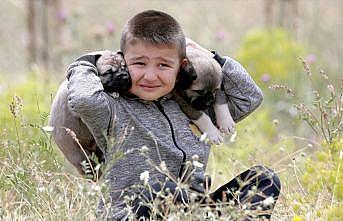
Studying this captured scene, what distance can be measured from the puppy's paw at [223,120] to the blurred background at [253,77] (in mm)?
127

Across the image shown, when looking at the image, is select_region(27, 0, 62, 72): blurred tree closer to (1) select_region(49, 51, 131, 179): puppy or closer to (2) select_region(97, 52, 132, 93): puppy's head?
(1) select_region(49, 51, 131, 179): puppy

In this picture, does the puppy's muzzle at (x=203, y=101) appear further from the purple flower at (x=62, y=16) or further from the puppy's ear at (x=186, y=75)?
the purple flower at (x=62, y=16)

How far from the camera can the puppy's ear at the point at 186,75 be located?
371 cm

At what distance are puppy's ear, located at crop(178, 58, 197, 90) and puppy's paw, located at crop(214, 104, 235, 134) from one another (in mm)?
221

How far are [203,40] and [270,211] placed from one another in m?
6.81

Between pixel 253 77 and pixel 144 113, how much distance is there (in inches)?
180

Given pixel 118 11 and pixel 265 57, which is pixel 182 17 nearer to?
pixel 118 11

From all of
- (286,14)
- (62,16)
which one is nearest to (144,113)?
(62,16)

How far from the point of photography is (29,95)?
6.52m

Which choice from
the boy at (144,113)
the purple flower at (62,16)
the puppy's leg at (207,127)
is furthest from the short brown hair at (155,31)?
the purple flower at (62,16)

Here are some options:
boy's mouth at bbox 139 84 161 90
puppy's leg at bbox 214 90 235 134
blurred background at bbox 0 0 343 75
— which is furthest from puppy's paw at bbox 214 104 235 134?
blurred background at bbox 0 0 343 75

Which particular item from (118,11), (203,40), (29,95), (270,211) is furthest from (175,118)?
(118,11)

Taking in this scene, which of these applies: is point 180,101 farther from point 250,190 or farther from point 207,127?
point 250,190

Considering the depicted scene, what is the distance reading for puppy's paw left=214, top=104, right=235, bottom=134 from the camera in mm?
3881
